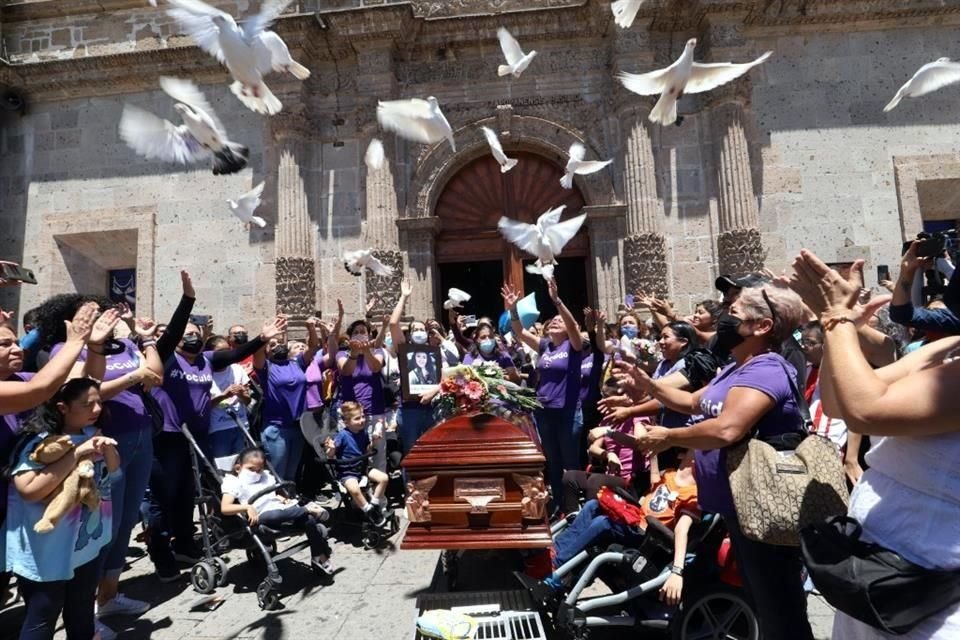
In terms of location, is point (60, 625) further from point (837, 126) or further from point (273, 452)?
point (837, 126)

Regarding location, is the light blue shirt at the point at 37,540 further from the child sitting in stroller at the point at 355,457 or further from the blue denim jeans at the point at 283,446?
the blue denim jeans at the point at 283,446

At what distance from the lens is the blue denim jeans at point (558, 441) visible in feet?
17.1

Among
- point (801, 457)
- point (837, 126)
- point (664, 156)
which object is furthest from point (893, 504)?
point (837, 126)

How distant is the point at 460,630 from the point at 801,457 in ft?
5.84

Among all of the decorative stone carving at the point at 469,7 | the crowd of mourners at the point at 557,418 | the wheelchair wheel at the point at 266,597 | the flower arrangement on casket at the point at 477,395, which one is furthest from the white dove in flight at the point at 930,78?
the wheelchair wheel at the point at 266,597

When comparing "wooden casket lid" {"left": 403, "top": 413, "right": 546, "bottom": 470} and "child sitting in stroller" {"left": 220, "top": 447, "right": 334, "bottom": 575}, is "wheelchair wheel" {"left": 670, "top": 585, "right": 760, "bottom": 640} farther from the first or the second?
"child sitting in stroller" {"left": 220, "top": 447, "right": 334, "bottom": 575}

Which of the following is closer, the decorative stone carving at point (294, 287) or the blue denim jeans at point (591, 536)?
the blue denim jeans at point (591, 536)

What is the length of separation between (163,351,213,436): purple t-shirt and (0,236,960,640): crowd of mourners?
18mm

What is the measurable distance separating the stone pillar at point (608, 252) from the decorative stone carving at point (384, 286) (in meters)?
3.51

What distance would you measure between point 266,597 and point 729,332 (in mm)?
3515

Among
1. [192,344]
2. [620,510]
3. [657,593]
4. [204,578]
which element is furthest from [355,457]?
[657,593]

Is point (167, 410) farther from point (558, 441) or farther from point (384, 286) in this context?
point (384, 286)

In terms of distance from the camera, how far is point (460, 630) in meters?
2.80

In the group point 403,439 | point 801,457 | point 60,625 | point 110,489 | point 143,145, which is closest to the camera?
point 801,457
